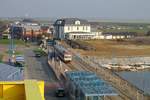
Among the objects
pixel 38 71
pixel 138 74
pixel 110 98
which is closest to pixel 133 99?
pixel 110 98

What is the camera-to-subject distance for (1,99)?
231 centimetres

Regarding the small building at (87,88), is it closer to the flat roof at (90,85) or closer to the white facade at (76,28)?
the flat roof at (90,85)

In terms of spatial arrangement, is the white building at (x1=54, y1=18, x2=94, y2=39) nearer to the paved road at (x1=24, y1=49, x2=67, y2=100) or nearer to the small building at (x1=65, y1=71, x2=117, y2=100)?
the paved road at (x1=24, y1=49, x2=67, y2=100)

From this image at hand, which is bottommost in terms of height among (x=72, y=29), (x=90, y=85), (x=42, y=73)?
(x=42, y=73)

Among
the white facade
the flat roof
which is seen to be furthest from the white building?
the flat roof

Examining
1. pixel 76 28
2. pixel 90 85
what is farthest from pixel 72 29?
pixel 90 85

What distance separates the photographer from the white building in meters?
26.5

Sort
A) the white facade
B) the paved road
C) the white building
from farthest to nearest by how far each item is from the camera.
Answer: the white facade, the white building, the paved road

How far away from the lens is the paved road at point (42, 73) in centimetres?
906

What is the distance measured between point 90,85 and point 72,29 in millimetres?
19877

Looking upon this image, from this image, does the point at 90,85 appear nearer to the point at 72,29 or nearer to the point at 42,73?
the point at 42,73

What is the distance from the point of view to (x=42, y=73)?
12.1 meters

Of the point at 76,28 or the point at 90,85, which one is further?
the point at 76,28

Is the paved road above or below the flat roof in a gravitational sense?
below
